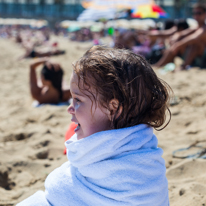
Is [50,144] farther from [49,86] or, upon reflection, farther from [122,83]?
[122,83]

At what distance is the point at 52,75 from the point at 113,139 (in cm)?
275

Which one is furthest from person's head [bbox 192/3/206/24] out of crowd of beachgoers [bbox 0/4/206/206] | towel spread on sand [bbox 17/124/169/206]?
towel spread on sand [bbox 17/124/169/206]

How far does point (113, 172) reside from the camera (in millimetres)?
985

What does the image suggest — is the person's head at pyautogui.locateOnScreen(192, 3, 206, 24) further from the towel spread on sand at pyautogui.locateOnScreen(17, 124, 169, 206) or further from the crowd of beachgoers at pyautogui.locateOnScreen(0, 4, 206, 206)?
the towel spread on sand at pyautogui.locateOnScreen(17, 124, 169, 206)

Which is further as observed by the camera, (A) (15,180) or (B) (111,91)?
(A) (15,180)

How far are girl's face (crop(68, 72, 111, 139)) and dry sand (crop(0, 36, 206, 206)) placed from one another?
743 millimetres

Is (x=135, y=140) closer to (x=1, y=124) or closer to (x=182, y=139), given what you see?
(x=182, y=139)

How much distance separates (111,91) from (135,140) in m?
0.22

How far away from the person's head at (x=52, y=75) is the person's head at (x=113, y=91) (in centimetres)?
249

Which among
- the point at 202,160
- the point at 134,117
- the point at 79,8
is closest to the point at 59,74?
the point at 202,160

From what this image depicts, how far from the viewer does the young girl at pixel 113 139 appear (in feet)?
3.24

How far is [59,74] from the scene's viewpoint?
361 cm

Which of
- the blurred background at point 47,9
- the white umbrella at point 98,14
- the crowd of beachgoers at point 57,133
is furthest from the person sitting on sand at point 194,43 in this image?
the blurred background at point 47,9

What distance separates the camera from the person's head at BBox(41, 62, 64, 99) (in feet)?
11.6
